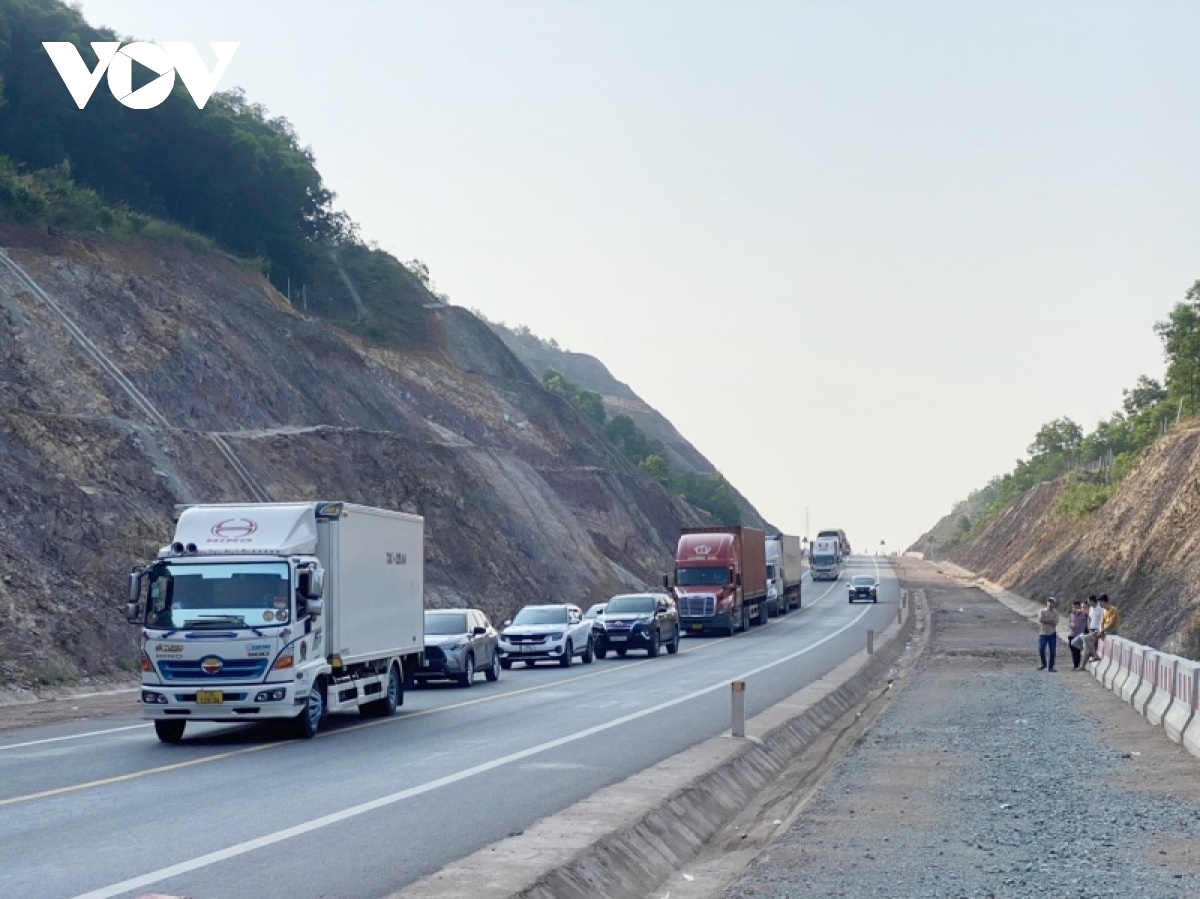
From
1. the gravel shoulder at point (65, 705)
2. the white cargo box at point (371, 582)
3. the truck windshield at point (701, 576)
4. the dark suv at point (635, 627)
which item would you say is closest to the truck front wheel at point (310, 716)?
the white cargo box at point (371, 582)

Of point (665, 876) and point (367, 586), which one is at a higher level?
point (367, 586)

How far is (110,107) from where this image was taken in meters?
70.4

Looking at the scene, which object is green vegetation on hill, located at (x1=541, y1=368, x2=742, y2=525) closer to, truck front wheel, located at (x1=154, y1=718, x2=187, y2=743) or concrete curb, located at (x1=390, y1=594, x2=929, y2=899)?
truck front wheel, located at (x1=154, y1=718, x2=187, y2=743)

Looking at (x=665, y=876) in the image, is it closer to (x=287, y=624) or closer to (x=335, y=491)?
(x=287, y=624)

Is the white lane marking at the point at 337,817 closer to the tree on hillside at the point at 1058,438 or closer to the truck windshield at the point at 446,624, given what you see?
the truck windshield at the point at 446,624

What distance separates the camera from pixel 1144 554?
56.3 m

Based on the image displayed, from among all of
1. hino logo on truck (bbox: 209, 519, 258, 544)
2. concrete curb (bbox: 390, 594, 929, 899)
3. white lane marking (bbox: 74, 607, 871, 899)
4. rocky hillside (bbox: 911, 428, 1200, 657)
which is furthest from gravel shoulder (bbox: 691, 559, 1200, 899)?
rocky hillside (bbox: 911, 428, 1200, 657)

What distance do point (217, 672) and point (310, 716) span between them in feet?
5.12

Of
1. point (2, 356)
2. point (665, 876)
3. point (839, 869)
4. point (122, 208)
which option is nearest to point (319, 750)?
point (665, 876)

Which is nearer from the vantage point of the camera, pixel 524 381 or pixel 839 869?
pixel 839 869

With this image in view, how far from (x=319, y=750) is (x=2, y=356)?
30.1m

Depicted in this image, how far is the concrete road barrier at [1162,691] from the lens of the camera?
20062mm

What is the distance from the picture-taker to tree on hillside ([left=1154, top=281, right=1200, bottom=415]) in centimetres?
8956

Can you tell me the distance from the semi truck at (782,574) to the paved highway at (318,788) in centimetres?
4086
